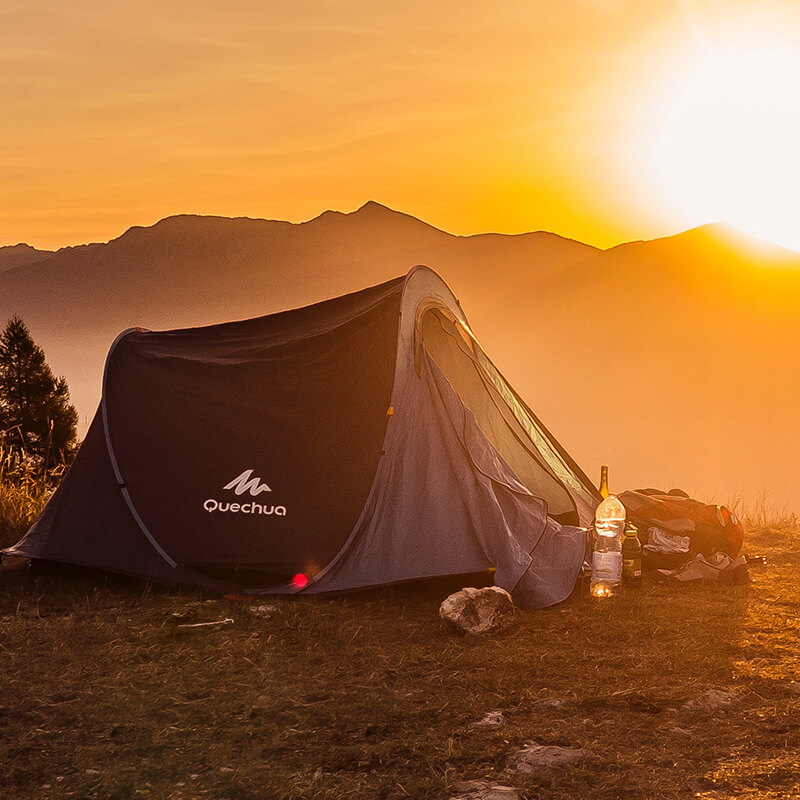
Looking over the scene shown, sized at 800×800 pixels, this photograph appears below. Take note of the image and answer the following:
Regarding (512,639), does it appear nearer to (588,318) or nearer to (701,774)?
(701,774)

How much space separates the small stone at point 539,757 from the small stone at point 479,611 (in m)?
1.87

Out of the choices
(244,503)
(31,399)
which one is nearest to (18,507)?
(244,503)

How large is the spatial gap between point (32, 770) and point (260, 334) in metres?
4.59

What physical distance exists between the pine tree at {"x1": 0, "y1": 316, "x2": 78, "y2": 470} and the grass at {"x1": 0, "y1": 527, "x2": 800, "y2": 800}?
27.2 ft

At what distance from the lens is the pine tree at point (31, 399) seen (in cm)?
1566

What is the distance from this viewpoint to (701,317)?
113 m

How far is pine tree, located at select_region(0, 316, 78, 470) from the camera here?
51.4 ft

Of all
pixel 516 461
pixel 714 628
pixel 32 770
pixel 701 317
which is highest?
pixel 701 317

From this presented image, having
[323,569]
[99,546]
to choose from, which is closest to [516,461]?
[323,569]

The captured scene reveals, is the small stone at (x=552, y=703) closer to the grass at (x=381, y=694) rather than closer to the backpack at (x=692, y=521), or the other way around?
the grass at (x=381, y=694)

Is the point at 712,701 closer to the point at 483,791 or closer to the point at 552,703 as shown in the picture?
the point at 552,703

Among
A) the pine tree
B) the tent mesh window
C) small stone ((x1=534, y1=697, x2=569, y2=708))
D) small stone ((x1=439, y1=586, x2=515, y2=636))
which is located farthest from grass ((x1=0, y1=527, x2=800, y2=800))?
the pine tree

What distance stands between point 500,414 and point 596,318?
4931 inches

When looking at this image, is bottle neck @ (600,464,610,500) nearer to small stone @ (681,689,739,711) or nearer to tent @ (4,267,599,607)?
tent @ (4,267,599,607)
